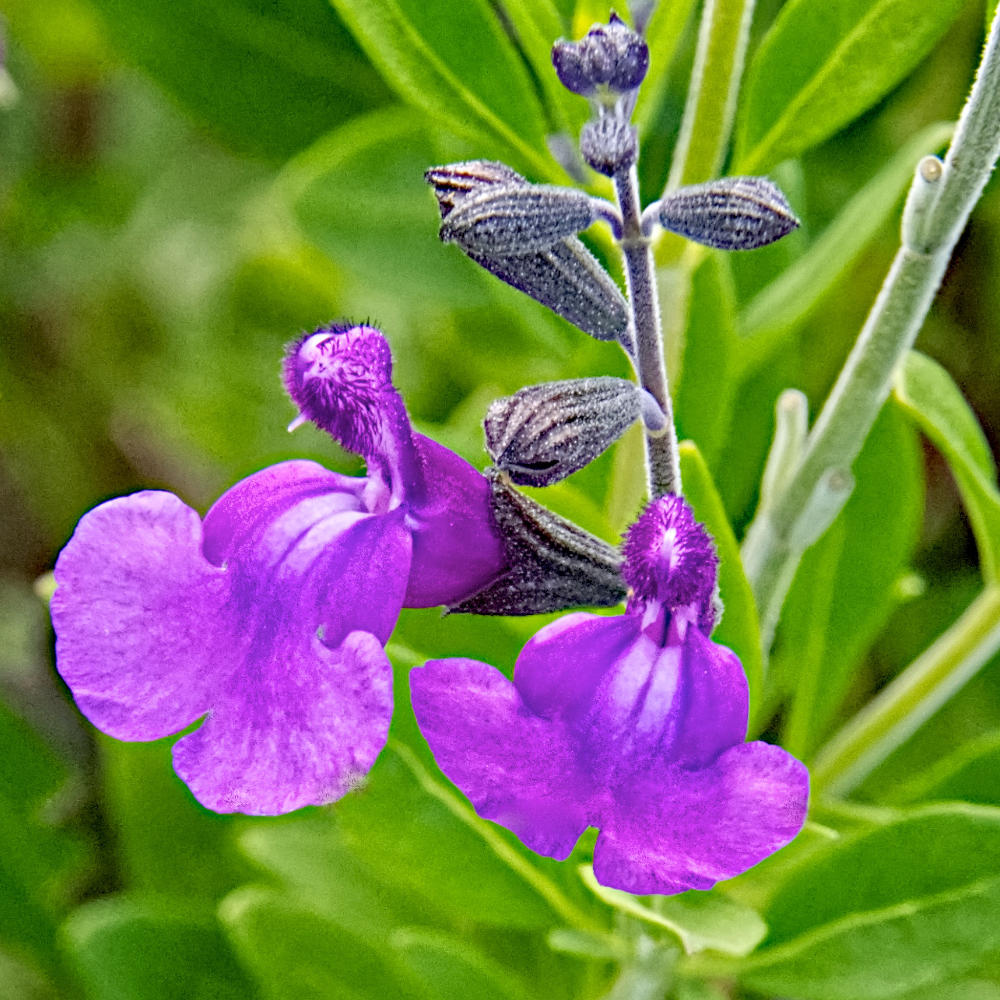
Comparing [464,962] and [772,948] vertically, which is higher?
[772,948]

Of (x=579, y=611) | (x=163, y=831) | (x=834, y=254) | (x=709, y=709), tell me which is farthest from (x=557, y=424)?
(x=163, y=831)

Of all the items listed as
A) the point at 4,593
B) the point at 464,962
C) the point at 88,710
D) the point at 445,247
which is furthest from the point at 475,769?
the point at 4,593

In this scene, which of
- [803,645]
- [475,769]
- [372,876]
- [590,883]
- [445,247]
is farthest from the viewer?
[445,247]

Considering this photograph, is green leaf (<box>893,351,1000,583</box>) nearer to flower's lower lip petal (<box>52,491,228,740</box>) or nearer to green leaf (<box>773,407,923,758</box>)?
green leaf (<box>773,407,923,758</box>)

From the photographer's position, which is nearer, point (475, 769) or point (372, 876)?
point (475, 769)

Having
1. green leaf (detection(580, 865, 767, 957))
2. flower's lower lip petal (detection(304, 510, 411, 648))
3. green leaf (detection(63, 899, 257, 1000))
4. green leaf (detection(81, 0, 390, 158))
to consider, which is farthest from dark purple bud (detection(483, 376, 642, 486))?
green leaf (detection(81, 0, 390, 158))

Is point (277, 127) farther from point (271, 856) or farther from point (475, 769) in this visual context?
point (475, 769)
